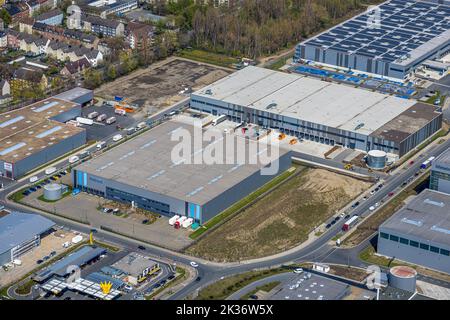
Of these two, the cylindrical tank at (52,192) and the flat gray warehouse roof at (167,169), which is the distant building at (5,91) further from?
the cylindrical tank at (52,192)

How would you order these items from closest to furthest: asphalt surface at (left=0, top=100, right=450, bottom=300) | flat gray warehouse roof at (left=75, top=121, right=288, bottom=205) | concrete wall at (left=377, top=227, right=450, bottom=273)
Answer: asphalt surface at (left=0, top=100, right=450, bottom=300)
concrete wall at (left=377, top=227, right=450, bottom=273)
flat gray warehouse roof at (left=75, top=121, right=288, bottom=205)

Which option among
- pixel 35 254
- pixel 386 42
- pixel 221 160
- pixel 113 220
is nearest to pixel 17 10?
pixel 386 42

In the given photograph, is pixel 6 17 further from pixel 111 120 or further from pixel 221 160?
pixel 221 160

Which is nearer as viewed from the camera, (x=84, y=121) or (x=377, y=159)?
(x=377, y=159)

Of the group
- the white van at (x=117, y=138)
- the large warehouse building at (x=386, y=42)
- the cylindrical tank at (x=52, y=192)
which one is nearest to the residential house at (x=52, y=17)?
the large warehouse building at (x=386, y=42)

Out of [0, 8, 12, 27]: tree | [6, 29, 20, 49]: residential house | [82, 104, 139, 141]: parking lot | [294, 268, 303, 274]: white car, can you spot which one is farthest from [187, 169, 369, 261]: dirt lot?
[0, 8, 12, 27]: tree

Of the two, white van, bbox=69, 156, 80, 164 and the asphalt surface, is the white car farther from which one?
white van, bbox=69, 156, 80, 164
